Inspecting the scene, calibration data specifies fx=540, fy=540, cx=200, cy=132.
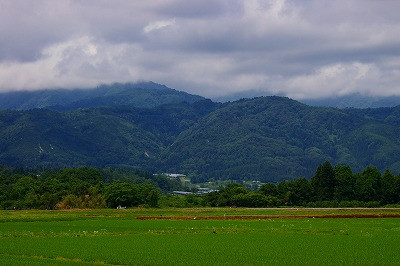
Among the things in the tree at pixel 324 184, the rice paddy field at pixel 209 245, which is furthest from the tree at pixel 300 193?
the rice paddy field at pixel 209 245

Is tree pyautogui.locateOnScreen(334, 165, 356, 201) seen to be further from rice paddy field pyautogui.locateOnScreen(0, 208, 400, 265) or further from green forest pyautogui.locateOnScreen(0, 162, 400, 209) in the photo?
rice paddy field pyautogui.locateOnScreen(0, 208, 400, 265)

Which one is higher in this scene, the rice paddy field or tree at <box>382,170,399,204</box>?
tree at <box>382,170,399,204</box>

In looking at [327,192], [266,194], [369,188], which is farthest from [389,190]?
[266,194]

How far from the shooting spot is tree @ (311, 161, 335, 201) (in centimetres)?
10306

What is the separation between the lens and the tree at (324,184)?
103062mm

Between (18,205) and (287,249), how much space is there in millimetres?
86576

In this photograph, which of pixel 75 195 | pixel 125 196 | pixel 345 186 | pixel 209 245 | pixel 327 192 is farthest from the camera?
pixel 75 195

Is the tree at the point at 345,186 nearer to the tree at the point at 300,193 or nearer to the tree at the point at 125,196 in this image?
the tree at the point at 300,193

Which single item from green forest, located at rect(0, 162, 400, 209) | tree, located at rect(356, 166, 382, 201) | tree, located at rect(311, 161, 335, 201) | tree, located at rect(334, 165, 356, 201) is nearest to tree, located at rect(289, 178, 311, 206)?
green forest, located at rect(0, 162, 400, 209)

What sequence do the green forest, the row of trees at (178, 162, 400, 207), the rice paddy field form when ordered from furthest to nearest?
the green forest → the row of trees at (178, 162, 400, 207) → the rice paddy field

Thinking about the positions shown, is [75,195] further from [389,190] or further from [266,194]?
[389,190]

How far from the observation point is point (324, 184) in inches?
4075

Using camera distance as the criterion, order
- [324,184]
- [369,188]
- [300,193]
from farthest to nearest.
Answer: [300,193]
[324,184]
[369,188]

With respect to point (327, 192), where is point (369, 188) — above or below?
above
